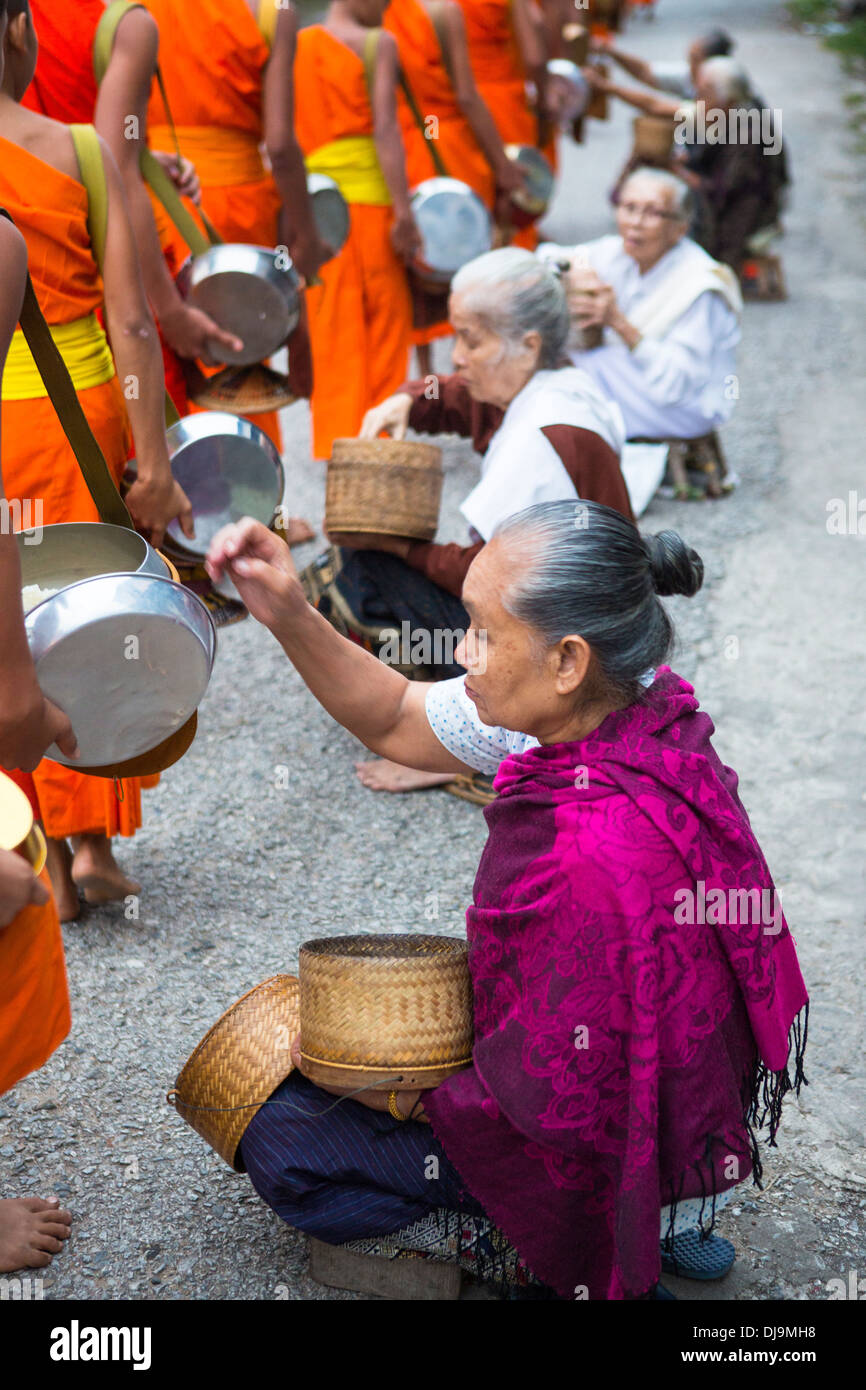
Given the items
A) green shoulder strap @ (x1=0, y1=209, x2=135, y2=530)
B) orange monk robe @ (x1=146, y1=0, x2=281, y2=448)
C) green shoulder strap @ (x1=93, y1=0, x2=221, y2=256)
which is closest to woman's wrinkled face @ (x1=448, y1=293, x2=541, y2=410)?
green shoulder strap @ (x1=93, y1=0, x2=221, y2=256)

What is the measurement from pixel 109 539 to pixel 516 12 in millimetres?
5588

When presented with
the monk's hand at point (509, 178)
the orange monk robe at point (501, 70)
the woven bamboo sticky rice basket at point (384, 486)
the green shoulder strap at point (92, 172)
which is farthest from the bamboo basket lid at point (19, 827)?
the orange monk robe at point (501, 70)

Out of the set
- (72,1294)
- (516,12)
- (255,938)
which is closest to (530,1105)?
(72,1294)

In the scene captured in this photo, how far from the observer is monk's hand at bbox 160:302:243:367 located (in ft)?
11.6

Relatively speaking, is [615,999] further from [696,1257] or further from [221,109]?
[221,109]

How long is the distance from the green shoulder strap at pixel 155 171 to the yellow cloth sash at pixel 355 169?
1.68m

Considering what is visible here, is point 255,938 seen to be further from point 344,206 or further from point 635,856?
point 344,206

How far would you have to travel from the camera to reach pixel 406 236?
17.4 feet

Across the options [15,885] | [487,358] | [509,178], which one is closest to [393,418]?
[487,358]

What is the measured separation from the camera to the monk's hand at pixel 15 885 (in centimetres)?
153

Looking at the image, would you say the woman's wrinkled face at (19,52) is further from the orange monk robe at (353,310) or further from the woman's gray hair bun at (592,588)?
the orange monk robe at (353,310)

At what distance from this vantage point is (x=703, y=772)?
6.13ft

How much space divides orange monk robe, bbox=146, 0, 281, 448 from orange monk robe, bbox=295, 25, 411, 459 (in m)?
0.56

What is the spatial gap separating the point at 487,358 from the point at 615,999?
197cm
